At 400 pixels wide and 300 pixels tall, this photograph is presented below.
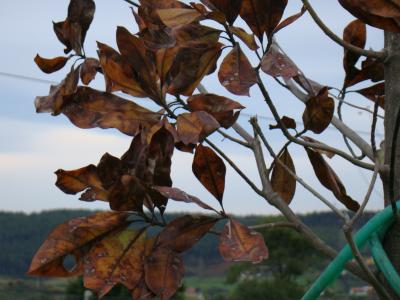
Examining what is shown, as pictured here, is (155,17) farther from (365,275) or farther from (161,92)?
(365,275)

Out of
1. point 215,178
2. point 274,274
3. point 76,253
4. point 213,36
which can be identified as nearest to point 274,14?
point 213,36

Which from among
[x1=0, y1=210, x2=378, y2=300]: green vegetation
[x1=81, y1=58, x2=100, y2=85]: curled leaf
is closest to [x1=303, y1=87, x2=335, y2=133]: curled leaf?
[x1=81, y1=58, x2=100, y2=85]: curled leaf

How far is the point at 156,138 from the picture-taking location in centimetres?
62

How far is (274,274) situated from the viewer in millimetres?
15367

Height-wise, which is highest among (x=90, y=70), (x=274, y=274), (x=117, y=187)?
(x=90, y=70)

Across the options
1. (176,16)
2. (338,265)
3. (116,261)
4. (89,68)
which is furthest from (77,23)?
(338,265)

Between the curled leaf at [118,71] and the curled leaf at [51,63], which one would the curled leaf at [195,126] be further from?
the curled leaf at [51,63]

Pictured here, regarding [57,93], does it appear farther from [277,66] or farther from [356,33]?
[356,33]

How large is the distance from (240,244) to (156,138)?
119 millimetres

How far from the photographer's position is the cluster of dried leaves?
628mm

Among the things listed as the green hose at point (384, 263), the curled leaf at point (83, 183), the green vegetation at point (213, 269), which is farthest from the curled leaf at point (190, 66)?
the green vegetation at point (213, 269)

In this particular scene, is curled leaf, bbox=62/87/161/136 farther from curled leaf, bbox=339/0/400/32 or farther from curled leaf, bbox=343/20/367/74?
curled leaf, bbox=343/20/367/74

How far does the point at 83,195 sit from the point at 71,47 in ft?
0.64

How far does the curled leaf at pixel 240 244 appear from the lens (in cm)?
59
